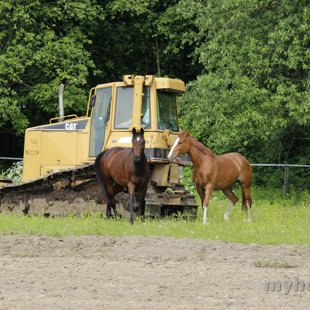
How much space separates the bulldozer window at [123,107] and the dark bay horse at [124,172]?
24.8 inches

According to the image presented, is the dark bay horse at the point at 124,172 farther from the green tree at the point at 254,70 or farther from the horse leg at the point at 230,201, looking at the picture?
the green tree at the point at 254,70

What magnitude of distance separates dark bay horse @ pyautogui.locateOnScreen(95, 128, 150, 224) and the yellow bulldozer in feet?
1.48

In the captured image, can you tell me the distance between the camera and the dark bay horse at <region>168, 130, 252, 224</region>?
19.6 m

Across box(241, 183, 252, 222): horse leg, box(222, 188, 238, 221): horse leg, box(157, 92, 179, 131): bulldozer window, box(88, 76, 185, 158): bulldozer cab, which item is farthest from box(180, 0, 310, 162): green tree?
box(88, 76, 185, 158): bulldozer cab

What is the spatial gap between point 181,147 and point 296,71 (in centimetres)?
807

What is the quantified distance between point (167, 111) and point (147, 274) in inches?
333

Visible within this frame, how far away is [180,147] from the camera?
19578 millimetres

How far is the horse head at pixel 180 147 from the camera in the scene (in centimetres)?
1944

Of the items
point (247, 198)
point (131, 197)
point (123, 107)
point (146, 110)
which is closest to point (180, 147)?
point (146, 110)

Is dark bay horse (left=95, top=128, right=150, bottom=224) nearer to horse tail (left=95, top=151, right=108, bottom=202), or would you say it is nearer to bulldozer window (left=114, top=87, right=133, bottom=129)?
horse tail (left=95, top=151, right=108, bottom=202)

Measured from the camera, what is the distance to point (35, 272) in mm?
12766

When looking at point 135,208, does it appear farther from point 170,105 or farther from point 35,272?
point 35,272

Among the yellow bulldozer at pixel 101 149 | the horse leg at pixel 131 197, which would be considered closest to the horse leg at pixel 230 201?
the yellow bulldozer at pixel 101 149

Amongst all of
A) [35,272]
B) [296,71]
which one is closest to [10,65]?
[296,71]
